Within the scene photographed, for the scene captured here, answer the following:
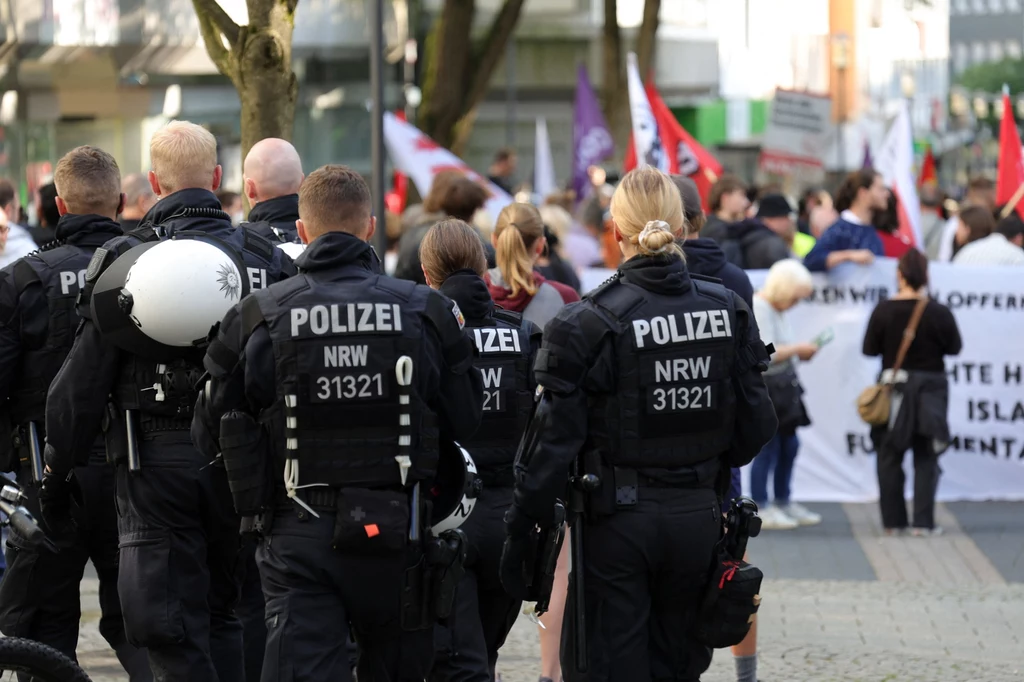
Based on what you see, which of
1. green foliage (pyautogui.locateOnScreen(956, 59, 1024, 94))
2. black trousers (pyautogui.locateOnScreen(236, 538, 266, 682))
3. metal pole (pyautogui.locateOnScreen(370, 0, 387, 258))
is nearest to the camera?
black trousers (pyautogui.locateOnScreen(236, 538, 266, 682))

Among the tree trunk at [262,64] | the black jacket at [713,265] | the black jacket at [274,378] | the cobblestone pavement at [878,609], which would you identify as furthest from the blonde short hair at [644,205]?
the tree trunk at [262,64]

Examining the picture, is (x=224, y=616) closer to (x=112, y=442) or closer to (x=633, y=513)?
(x=112, y=442)

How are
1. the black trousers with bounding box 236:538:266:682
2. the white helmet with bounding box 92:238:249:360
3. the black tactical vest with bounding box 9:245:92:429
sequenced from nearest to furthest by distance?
1. the white helmet with bounding box 92:238:249:360
2. the black tactical vest with bounding box 9:245:92:429
3. the black trousers with bounding box 236:538:266:682

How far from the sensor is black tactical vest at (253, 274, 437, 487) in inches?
189

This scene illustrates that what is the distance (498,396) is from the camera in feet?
19.5

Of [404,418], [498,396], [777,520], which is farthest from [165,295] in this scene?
[777,520]

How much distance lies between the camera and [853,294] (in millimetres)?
12250

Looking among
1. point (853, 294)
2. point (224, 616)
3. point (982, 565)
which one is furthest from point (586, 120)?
point (224, 616)

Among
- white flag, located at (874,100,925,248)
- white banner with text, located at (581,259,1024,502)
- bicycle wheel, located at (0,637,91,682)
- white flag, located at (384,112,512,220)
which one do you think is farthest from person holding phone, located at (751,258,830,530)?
bicycle wheel, located at (0,637,91,682)

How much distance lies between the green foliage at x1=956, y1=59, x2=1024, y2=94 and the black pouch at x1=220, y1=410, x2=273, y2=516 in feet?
384

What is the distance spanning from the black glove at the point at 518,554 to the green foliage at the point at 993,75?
116 m

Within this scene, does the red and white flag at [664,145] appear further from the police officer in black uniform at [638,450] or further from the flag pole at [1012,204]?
the police officer in black uniform at [638,450]

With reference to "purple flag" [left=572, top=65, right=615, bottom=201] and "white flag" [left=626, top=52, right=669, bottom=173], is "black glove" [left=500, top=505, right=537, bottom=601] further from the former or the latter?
"purple flag" [left=572, top=65, right=615, bottom=201]

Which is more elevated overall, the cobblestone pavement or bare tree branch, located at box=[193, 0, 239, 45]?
bare tree branch, located at box=[193, 0, 239, 45]
